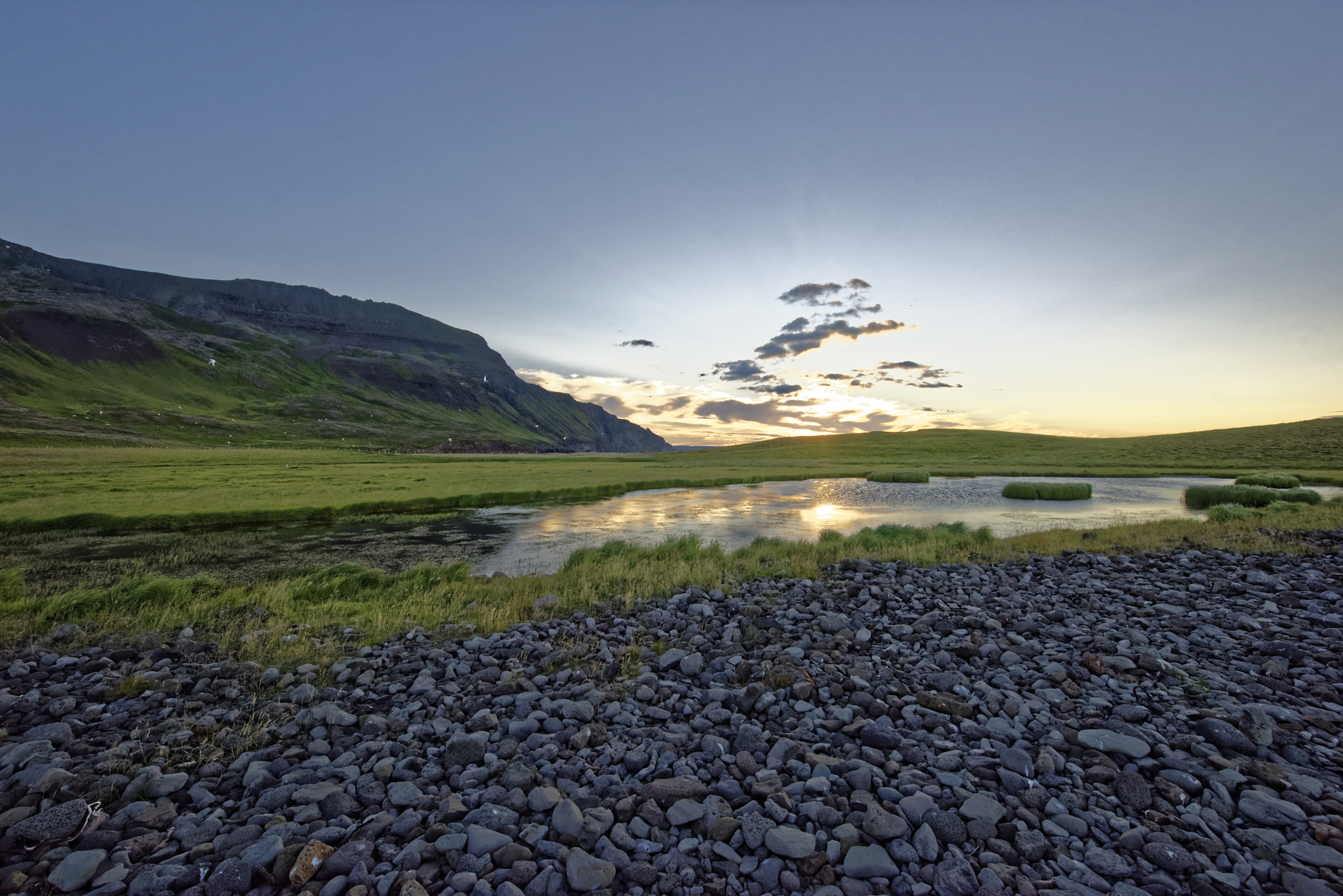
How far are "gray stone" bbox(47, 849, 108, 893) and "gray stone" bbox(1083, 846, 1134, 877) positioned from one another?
8.79 meters

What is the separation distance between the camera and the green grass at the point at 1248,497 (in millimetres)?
38000

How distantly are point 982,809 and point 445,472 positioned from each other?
71760 millimetres

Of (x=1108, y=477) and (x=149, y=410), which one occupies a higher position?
(x=149, y=410)

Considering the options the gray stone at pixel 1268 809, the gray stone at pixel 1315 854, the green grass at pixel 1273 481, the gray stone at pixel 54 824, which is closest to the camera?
the gray stone at pixel 1315 854

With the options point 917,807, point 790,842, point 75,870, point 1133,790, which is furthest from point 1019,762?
point 75,870

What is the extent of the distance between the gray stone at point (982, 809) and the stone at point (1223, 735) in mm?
3330

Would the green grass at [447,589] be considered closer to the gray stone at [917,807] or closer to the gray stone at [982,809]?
the gray stone at [917,807]

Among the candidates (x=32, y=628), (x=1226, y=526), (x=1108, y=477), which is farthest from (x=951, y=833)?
(x=1108, y=477)

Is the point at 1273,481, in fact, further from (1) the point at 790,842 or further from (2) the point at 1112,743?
(1) the point at 790,842

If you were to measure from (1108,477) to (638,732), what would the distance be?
275ft

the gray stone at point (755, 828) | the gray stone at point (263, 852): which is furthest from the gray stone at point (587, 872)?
the gray stone at point (263, 852)

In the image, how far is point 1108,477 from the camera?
68.4 m

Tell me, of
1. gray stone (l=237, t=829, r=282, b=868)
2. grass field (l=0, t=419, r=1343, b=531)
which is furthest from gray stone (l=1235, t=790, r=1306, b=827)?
grass field (l=0, t=419, r=1343, b=531)

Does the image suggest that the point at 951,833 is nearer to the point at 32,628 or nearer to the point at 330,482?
the point at 32,628
